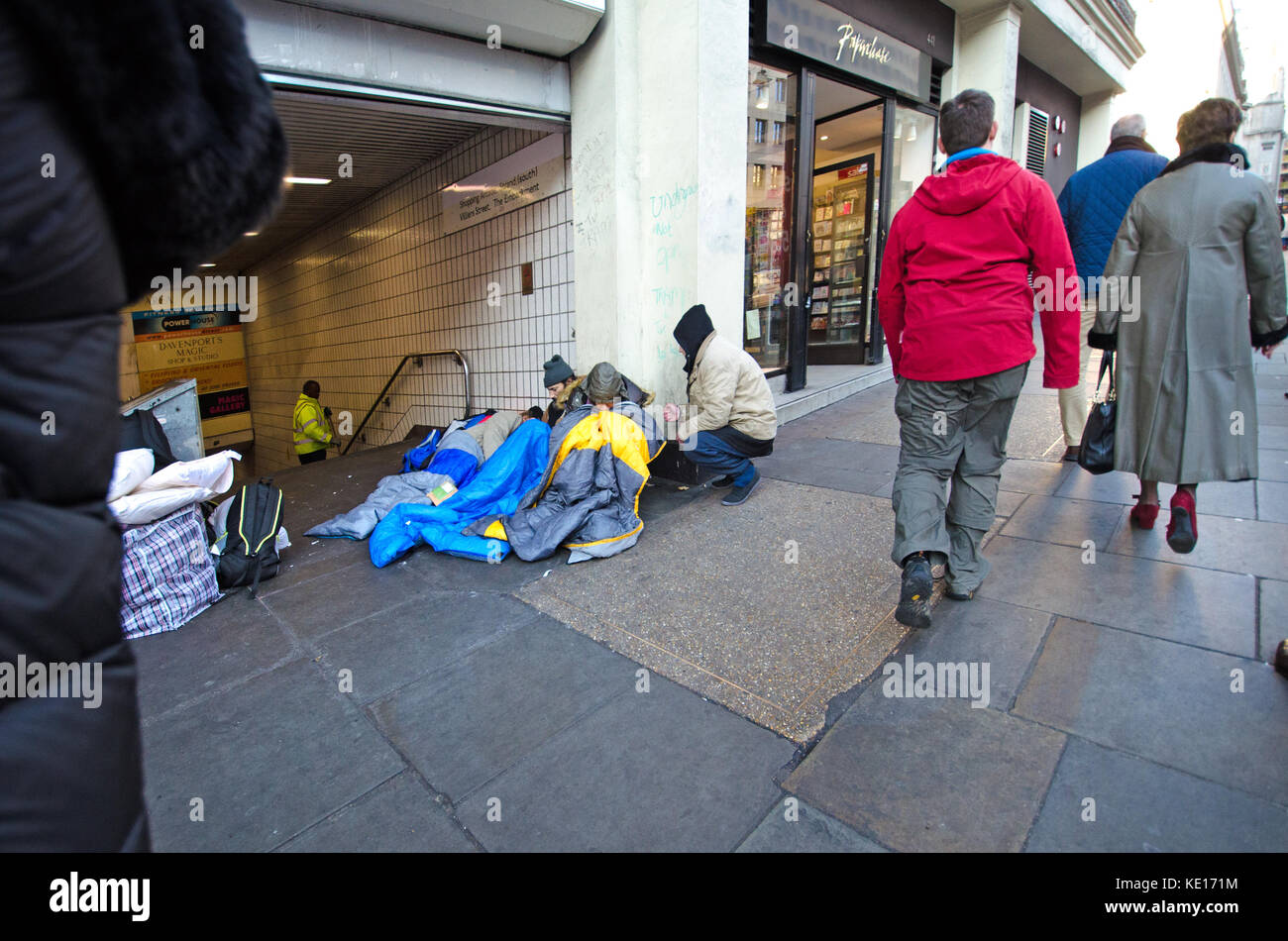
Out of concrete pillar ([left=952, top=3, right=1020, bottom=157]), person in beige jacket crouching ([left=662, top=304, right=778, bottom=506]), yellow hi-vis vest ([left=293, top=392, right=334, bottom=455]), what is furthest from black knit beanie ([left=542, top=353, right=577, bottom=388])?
concrete pillar ([left=952, top=3, right=1020, bottom=157])

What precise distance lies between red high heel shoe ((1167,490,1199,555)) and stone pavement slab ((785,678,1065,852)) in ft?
5.20

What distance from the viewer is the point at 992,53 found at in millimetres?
8828

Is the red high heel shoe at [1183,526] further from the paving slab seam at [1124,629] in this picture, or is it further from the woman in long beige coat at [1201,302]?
the paving slab seam at [1124,629]

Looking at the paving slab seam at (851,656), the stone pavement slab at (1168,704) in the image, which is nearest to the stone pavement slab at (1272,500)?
the stone pavement slab at (1168,704)

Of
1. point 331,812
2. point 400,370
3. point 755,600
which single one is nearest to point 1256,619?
point 755,600

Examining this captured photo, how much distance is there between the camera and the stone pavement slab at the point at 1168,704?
1949mm

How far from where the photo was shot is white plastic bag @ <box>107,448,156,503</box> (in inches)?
125

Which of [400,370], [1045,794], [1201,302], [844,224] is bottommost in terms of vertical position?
[1045,794]

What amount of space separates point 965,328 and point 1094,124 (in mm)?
14184

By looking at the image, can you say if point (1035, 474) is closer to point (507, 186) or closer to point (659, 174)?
point (659, 174)

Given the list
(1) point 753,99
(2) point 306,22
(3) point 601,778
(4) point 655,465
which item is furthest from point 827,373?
(3) point 601,778

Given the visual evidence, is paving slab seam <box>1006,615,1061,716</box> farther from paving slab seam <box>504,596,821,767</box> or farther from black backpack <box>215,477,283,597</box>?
black backpack <box>215,477,283,597</box>

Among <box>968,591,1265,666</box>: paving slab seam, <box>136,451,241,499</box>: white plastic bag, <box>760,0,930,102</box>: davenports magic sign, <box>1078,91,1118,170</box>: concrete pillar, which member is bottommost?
<box>968,591,1265,666</box>: paving slab seam
